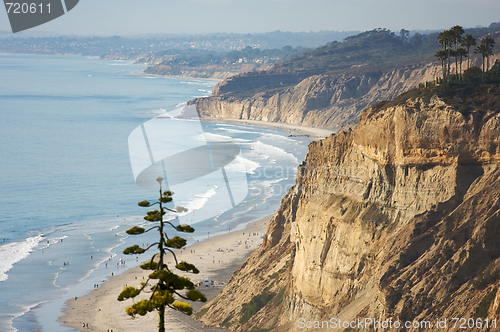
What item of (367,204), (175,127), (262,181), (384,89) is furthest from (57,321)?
(384,89)

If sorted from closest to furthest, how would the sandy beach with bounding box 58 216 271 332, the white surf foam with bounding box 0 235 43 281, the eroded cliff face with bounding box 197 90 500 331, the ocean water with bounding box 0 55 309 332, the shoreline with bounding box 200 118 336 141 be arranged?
the eroded cliff face with bounding box 197 90 500 331 < the sandy beach with bounding box 58 216 271 332 < the ocean water with bounding box 0 55 309 332 < the white surf foam with bounding box 0 235 43 281 < the shoreline with bounding box 200 118 336 141

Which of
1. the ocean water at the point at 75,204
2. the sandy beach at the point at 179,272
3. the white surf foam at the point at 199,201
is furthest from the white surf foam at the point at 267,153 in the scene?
the sandy beach at the point at 179,272

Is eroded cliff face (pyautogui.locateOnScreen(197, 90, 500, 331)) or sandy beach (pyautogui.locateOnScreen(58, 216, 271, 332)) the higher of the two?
eroded cliff face (pyautogui.locateOnScreen(197, 90, 500, 331))

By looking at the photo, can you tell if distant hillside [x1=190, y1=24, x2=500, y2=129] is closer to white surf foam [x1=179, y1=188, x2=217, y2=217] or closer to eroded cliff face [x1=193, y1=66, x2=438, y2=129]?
eroded cliff face [x1=193, y1=66, x2=438, y2=129]

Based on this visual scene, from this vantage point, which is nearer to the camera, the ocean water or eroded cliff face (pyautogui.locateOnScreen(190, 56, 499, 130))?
the ocean water

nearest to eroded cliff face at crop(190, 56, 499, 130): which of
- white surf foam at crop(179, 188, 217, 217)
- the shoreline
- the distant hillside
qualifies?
the distant hillside

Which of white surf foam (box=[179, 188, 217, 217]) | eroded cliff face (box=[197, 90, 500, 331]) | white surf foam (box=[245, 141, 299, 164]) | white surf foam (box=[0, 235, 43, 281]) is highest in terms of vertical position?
eroded cliff face (box=[197, 90, 500, 331])

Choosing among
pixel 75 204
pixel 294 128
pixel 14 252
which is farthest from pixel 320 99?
pixel 14 252

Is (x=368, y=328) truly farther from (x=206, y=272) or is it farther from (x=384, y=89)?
(x=384, y=89)

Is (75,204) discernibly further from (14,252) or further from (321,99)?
(321,99)
